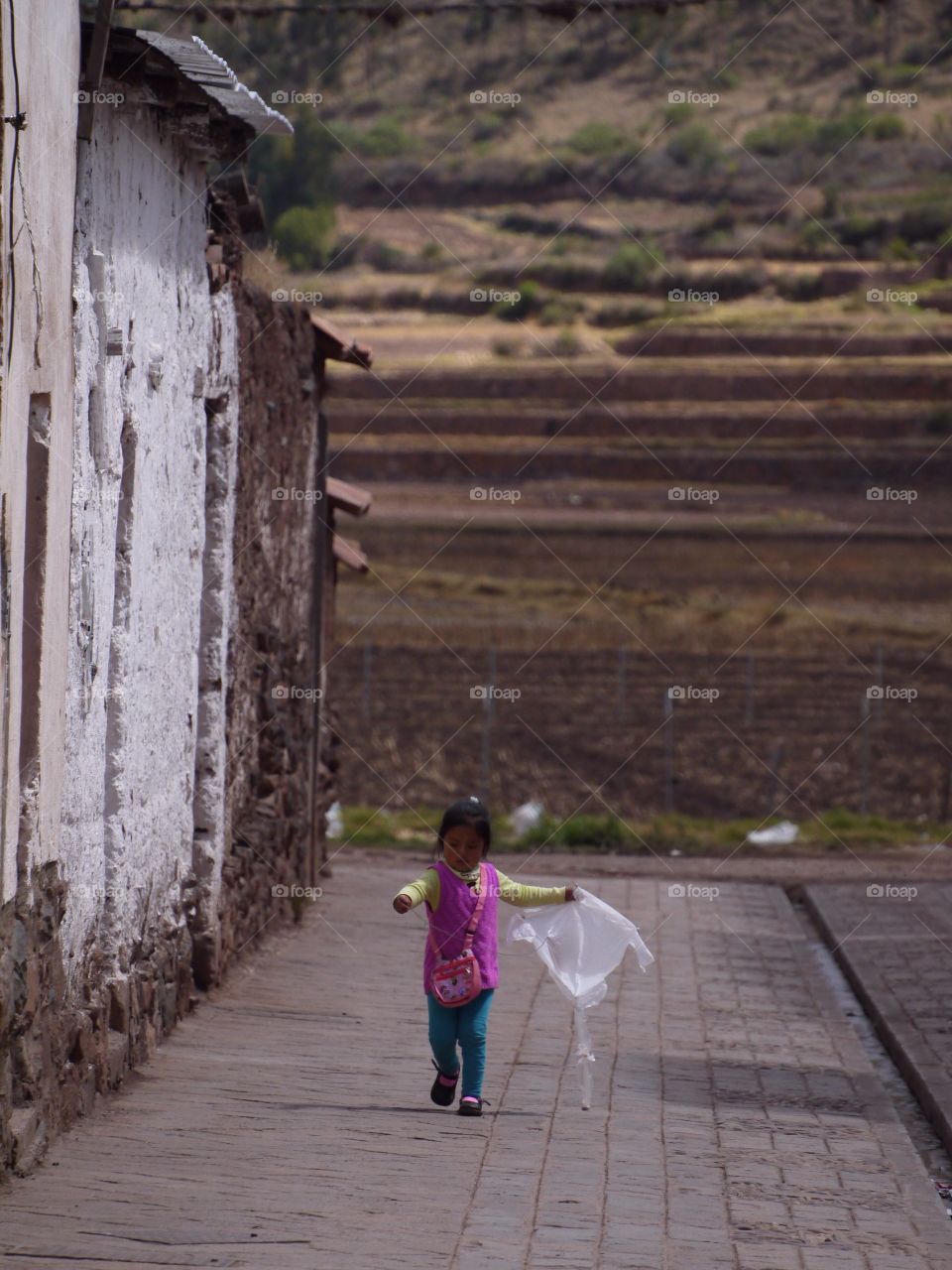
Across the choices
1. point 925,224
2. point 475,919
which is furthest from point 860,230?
point 475,919

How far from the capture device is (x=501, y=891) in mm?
7836

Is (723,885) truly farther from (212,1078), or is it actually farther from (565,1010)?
(212,1078)

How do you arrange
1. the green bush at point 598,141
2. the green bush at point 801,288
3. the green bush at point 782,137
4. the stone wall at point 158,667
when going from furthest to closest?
the green bush at point 598,141 → the green bush at point 782,137 → the green bush at point 801,288 → the stone wall at point 158,667

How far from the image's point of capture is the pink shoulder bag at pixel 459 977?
7.57 m

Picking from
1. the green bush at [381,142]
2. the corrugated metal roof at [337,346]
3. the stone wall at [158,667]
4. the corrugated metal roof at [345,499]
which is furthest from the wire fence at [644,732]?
the green bush at [381,142]

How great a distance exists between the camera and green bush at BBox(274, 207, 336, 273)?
6562cm

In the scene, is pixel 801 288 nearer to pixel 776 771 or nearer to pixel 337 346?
pixel 776 771

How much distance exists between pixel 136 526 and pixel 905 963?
6.79 m

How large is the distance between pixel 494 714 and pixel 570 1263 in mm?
22710

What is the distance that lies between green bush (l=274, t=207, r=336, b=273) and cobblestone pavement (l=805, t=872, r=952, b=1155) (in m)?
46.2

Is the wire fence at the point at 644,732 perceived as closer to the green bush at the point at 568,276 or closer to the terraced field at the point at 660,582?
the terraced field at the point at 660,582

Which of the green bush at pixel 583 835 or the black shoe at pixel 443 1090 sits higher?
the black shoe at pixel 443 1090

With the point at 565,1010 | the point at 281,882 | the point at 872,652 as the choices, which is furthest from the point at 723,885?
the point at 872,652

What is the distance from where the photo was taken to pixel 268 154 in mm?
77625
